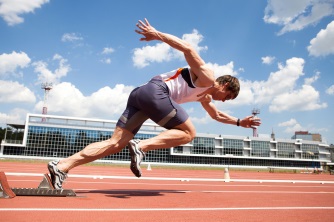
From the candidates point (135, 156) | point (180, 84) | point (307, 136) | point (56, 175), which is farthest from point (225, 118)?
point (307, 136)

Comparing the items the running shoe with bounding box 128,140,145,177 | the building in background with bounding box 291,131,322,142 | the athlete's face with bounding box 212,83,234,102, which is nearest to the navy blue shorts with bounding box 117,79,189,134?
the running shoe with bounding box 128,140,145,177

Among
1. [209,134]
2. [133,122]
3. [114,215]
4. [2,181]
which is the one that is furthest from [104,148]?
[209,134]

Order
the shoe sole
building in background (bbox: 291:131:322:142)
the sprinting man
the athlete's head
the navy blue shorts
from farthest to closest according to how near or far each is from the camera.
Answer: building in background (bbox: 291:131:322:142) < the athlete's head < the navy blue shorts < the sprinting man < the shoe sole

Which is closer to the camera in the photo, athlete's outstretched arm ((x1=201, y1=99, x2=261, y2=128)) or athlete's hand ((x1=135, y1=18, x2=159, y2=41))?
athlete's hand ((x1=135, y1=18, x2=159, y2=41))

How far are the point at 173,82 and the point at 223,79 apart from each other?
78cm

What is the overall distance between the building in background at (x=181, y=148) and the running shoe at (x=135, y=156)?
196 feet

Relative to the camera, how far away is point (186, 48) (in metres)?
3.44

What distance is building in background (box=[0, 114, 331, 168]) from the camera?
63.1 m

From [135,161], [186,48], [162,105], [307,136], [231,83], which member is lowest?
[135,161]

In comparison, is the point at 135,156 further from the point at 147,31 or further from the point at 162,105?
the point at 147,31

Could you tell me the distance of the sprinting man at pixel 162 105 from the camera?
3.52 meters

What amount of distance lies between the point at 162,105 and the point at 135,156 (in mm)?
741

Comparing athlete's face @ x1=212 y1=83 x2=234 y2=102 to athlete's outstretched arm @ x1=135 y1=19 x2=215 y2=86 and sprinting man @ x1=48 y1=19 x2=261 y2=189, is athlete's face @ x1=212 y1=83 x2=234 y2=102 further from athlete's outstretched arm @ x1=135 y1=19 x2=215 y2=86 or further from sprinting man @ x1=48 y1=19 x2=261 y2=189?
athlete's outstretched arm @ x1=135 y1=19 x2=215 y2=86

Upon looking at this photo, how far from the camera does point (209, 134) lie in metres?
79.1
